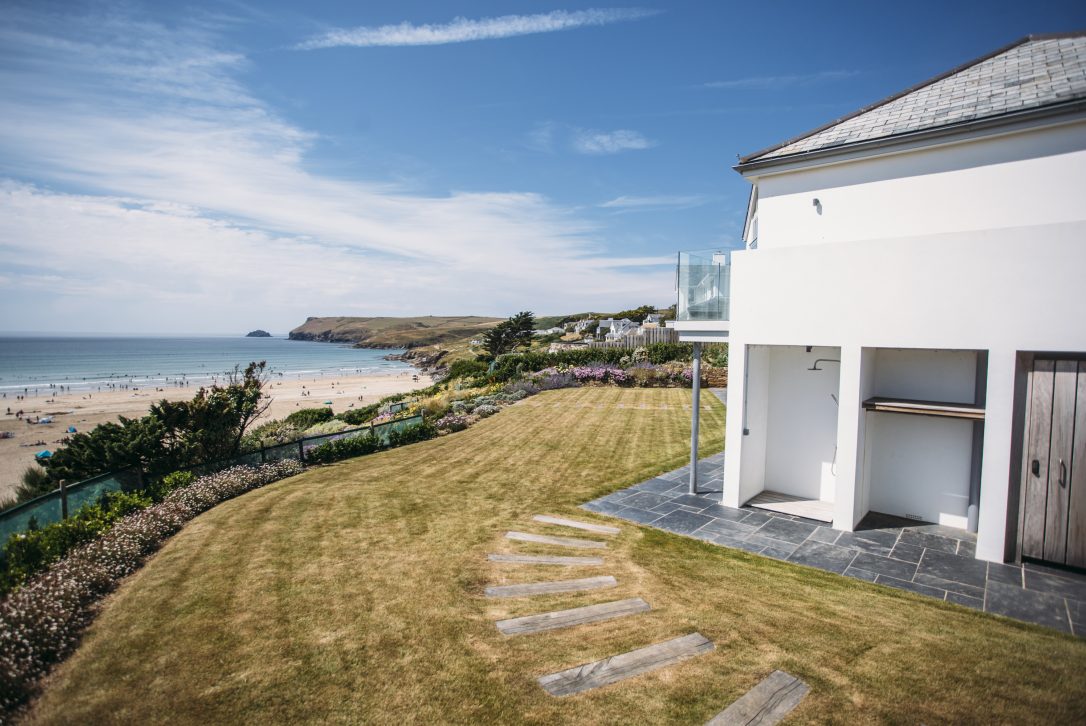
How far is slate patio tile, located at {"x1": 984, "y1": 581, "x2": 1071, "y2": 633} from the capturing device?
5262mm

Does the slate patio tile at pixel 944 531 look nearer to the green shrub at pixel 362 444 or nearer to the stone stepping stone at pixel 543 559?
the stone stepping stone at pixel 543 559

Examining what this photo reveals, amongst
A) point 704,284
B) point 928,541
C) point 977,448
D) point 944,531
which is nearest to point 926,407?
point 977,448

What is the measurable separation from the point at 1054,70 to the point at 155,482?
55.3 feet

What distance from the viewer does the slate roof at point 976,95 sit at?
7070 millimetres

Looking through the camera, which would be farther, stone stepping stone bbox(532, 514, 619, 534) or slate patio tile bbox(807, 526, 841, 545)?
stone stepping stone bbox(532, 514, 619, 534)

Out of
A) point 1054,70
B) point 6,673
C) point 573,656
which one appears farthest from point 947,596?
point 6,673

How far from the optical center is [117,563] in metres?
6.43

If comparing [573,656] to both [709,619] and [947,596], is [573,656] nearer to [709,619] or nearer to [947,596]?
[709,619]

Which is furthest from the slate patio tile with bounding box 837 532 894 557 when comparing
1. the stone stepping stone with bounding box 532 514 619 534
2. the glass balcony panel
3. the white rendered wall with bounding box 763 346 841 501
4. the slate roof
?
the slate roof

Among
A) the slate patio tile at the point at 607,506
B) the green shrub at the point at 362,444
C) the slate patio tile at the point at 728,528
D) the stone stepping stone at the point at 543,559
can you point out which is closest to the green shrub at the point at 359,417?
the green shrub at the point at 362,444

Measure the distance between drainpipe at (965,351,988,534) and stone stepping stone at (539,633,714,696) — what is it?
19.6ft

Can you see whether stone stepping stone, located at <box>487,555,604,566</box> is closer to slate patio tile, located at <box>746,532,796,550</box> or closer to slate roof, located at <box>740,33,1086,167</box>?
slate patio tile, located at <box>746,532,796,550</box>

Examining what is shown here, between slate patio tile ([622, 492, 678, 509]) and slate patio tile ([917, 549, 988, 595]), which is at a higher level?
slate patio tile ([917, 549, 988, 595])

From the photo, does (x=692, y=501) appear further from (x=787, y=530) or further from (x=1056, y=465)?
(x=1056, y=465)
